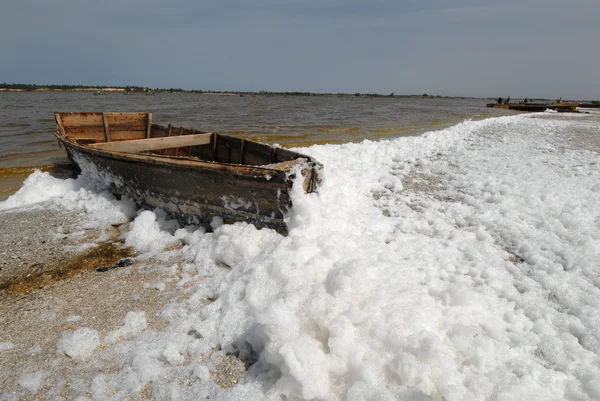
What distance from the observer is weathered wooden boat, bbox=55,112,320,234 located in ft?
13.8

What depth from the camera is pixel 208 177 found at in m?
4.52

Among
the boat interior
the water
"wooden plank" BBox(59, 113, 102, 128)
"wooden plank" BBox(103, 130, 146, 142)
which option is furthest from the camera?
"wooden plank" BBox(103, 130, 146, 142)

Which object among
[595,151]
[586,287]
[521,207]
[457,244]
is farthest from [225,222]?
[595,151]

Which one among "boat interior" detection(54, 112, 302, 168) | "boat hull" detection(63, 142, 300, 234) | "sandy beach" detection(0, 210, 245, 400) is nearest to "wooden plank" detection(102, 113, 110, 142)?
"boat interior" detection(54, 112, 302, 168)

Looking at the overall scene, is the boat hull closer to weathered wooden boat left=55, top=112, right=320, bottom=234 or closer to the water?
weathered wooden boat left=55, top=112, right=320, bottom=234

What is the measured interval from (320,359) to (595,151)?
12.7 m

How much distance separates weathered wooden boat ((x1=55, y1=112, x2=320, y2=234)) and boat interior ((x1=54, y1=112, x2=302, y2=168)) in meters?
0.02

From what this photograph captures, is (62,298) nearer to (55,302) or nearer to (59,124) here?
(55,302)

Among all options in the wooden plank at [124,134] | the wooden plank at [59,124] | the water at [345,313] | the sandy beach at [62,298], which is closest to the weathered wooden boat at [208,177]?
the water at [345,313]

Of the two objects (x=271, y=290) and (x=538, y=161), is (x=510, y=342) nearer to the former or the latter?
(x=271, y=290)

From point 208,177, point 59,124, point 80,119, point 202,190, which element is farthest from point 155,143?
point 80,119

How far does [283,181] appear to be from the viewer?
4.04 m

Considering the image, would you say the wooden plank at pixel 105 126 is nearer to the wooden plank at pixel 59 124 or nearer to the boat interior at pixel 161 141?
the boat interior at pixel 161 141

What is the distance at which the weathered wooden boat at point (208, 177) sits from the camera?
4191 mm
